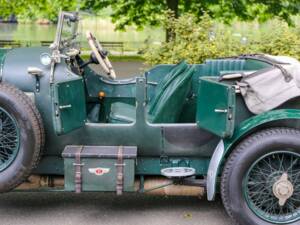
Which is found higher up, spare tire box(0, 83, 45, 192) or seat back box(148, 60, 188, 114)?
seat back box(148, 60, 188, 114)

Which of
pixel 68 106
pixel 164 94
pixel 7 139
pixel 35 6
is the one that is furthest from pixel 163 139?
pixel 35 6

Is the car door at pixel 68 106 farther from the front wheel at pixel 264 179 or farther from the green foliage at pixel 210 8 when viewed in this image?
the green foliage at pixel 210 8

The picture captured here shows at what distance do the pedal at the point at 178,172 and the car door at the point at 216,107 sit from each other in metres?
0.34

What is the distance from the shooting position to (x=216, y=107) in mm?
3750

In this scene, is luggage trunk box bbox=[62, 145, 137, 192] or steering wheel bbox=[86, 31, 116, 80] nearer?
luggage trunk box bbox=[62, 145, 137, 192]

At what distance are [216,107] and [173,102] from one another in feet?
1.52

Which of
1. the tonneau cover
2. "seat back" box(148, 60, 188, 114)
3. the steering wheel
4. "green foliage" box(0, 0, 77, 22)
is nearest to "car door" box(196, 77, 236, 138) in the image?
the tonneau cover

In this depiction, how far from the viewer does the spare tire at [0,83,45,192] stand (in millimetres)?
3803

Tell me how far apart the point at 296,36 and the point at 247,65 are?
3345 mm

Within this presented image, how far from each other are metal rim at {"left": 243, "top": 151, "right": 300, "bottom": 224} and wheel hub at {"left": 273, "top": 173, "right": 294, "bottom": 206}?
0.02 m

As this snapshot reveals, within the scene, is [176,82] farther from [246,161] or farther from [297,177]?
[297,177]

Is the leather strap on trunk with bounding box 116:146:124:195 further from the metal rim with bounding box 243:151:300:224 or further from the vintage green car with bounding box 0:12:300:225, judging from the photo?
the metal rim with bounding box 243:151:300:224

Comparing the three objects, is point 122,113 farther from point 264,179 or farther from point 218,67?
point 264,179

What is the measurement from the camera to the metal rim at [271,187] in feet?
12.4
